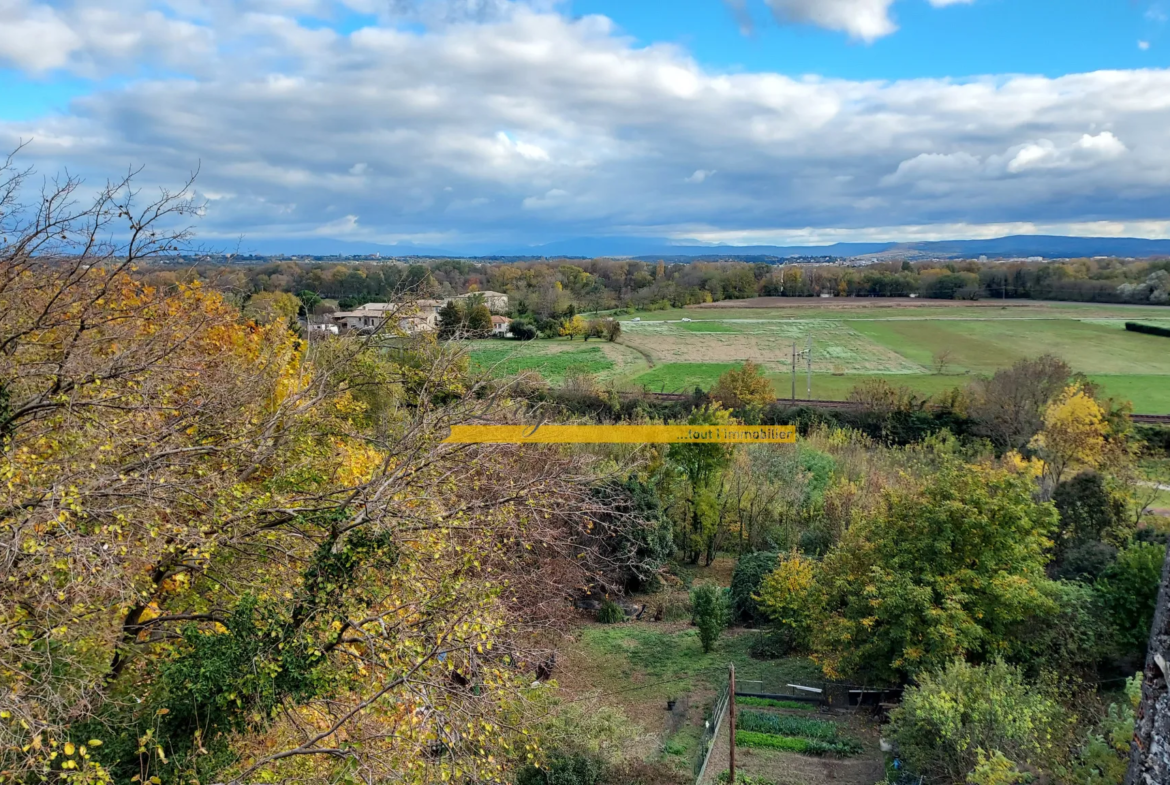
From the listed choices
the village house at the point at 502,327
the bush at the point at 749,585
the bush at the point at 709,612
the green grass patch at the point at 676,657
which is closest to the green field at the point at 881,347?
the village house at the point at 502,327

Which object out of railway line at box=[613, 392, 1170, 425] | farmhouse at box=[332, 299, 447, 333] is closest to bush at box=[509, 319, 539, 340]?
railway line at box=[613, 392, 1170, 425]

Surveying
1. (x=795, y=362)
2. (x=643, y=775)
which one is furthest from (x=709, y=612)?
(x=795, y=362)

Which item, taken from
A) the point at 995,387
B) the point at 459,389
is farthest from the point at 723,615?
the point at 995,387

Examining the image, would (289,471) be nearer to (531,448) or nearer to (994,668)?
(531,448)

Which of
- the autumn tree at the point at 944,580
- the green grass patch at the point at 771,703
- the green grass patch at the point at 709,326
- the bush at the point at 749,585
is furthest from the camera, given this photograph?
the green grass patch at the point at 709,326

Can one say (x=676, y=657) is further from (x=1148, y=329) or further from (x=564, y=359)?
(x=1148, y=329)

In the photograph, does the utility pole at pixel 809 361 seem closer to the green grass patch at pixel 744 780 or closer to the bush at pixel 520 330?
the bush at pixel 520 330
